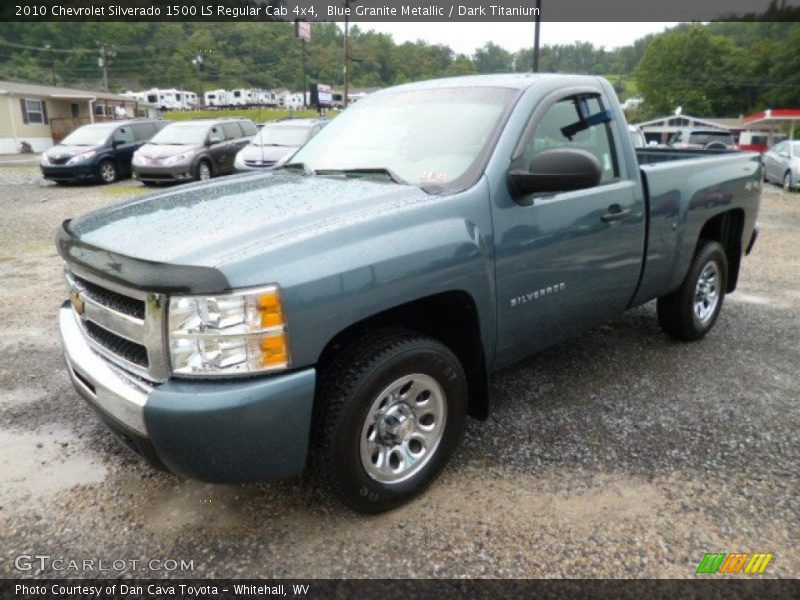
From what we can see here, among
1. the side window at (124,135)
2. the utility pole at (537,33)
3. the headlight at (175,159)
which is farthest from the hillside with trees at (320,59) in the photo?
the headlight at (175,159)

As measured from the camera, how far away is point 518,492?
2.85 meters

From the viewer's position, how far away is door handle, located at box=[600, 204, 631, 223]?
3379 mm

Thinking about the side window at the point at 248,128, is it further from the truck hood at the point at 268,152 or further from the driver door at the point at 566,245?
the driver door at the point at 566,245

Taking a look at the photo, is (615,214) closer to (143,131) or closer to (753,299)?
(753,299)

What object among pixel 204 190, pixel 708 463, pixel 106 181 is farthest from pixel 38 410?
pixel 106 181

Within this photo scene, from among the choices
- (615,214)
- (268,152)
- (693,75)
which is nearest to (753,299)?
(615,214)

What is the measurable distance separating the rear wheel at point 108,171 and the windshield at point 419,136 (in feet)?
46.8

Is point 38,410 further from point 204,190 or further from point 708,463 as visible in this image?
point 708,463

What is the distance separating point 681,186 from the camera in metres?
3.98

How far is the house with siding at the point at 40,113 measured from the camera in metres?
31.9

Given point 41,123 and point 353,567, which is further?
point 41,123

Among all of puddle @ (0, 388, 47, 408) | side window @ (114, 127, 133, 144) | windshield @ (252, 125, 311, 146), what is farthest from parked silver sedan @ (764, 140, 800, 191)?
puddle @ (0, 388, 47, 408)

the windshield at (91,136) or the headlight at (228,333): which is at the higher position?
the windshield at (91,136)

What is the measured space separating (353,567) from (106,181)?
1639 centimetres
